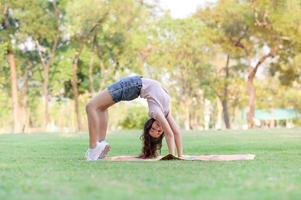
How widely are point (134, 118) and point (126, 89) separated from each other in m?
47.7

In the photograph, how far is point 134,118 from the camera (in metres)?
55.8

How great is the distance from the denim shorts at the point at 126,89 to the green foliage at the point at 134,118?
45723 mm

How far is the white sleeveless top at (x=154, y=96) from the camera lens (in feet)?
26.3

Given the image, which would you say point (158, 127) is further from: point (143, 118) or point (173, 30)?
point (143, 118)

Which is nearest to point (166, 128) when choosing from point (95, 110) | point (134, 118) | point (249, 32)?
point (95, 110)

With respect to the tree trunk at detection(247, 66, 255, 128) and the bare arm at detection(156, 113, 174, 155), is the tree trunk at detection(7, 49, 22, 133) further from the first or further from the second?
the bare arm at detection(156, 113, 174, 155)

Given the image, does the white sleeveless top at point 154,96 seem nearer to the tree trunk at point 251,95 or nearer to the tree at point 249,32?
the tree at point 249,32

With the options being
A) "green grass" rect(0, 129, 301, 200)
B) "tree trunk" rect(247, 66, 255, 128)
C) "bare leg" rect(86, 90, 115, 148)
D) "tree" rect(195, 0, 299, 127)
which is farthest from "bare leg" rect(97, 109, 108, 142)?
"tree trunk" rect(247, 66, 255, 128)

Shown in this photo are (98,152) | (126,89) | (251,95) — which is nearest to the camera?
(98,152)

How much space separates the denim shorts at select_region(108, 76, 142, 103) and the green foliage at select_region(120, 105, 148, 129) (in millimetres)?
45723

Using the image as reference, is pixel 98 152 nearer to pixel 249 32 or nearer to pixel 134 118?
pixel 249 32

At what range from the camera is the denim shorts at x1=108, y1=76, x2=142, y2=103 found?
26.7ft

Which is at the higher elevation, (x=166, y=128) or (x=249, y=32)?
(x=249, y=32)

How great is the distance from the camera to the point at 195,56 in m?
43.8
